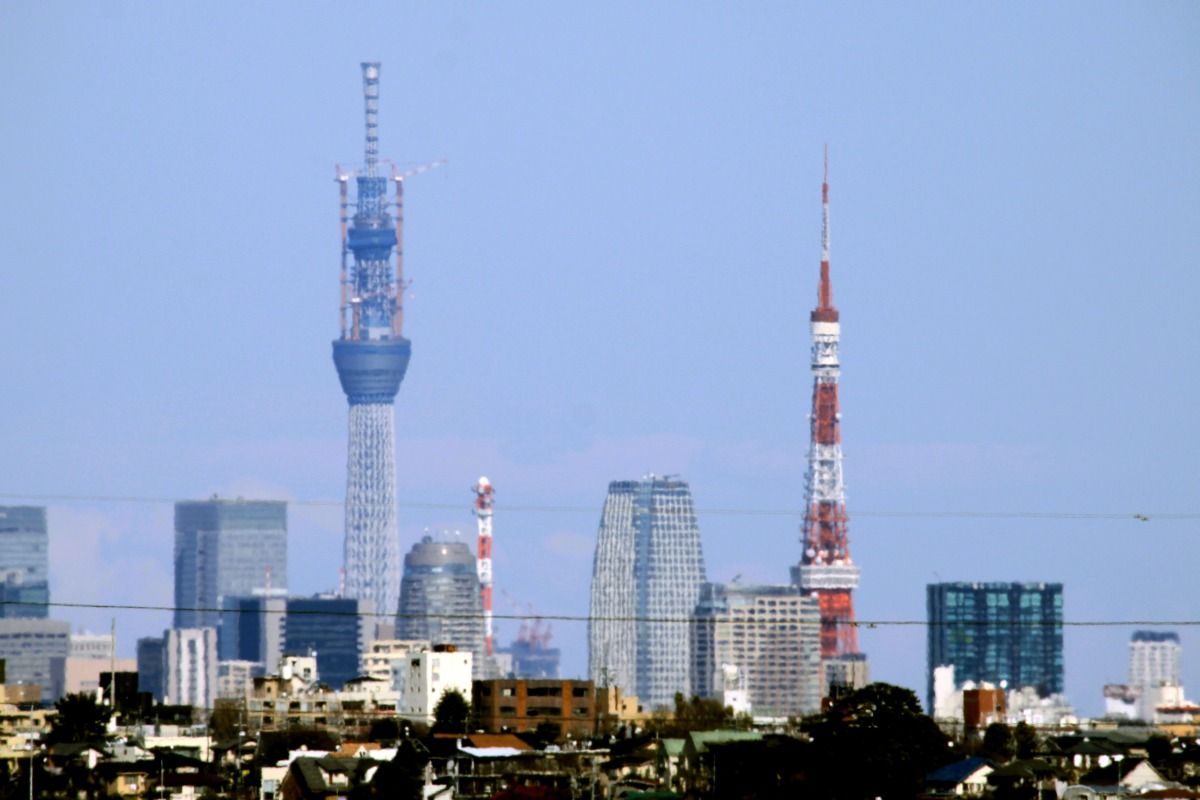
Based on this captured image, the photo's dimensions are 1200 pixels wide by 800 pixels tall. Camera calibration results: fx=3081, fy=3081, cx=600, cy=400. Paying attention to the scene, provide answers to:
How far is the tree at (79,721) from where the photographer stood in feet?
408

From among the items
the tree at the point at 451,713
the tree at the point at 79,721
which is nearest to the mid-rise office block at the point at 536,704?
the tree at the point at 451,713

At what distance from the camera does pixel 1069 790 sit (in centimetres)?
9619

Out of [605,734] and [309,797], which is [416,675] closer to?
[605,734]

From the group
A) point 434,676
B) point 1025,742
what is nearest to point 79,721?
point 1025,742

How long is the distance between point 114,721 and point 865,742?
63.3m

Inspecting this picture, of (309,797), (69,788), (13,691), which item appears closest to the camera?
(69,788)

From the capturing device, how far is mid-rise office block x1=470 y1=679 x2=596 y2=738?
169875mm

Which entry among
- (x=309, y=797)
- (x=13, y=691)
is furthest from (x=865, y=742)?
(x=13, y=691)

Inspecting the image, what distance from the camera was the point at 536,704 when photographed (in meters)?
173

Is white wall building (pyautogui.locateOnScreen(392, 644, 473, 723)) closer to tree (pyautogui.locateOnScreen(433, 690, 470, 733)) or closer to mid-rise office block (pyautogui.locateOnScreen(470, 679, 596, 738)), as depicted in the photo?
mid-rise office block (pyautogui.locateOnScreen(470, 679, 596, 738))

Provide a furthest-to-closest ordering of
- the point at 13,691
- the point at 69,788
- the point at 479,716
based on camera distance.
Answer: the point at 13,691
the point at 479,716
the point at 69,788

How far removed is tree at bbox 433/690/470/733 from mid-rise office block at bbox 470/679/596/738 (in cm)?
386

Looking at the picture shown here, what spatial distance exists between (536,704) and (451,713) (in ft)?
58.2

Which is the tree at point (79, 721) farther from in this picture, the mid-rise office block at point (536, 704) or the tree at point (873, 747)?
the mid-rise office block at point (536, 704)
